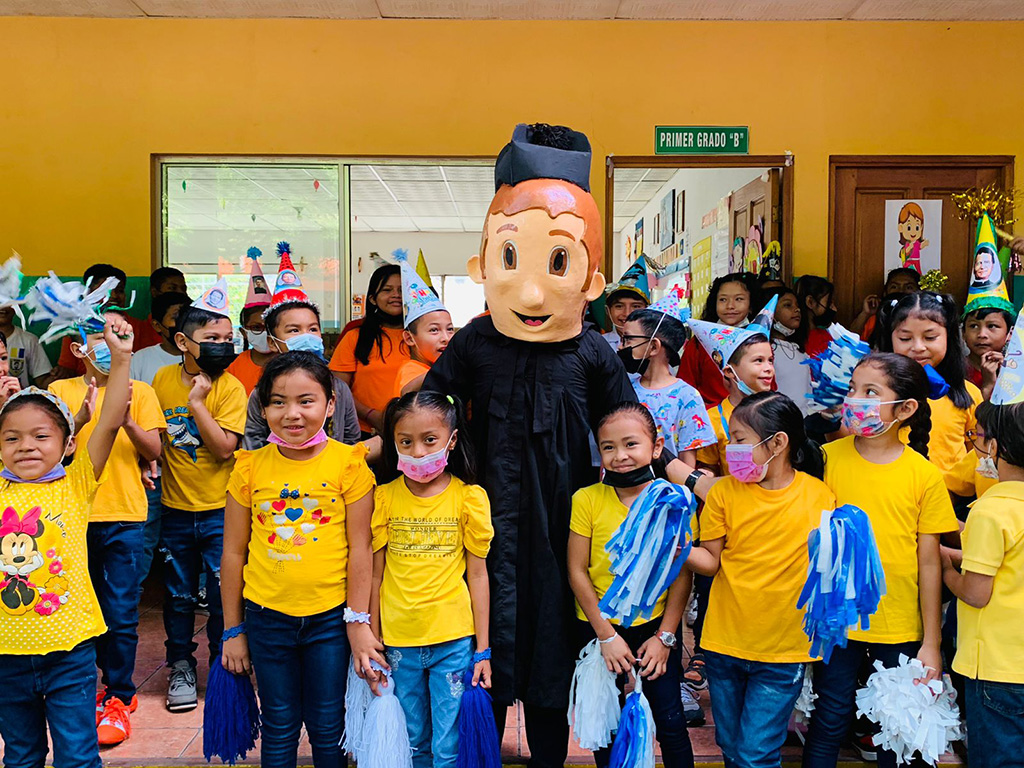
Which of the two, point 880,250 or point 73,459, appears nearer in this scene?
point 73,459

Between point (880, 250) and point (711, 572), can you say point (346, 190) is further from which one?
point (711, 572)

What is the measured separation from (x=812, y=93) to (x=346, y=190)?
3.08 m

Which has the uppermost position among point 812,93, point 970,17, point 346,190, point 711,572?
point 970,17

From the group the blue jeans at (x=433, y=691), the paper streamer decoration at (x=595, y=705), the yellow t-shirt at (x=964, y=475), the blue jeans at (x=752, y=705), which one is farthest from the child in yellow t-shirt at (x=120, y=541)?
the yellow t-shirt at (x=964, y=475)

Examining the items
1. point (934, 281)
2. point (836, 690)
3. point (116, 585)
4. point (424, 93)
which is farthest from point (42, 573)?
point (934, 281)

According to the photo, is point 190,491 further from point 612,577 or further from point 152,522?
point 612,577

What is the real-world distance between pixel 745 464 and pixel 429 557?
96 centimetres

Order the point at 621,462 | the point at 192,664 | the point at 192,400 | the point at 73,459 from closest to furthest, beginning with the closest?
the point at 621,462 < the point at 73,459 < the point at 192,400 < the point at 192,664

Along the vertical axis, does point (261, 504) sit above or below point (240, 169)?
below

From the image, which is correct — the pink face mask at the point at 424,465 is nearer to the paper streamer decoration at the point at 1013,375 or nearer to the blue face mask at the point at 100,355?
the blue face mask at the point at 100,355

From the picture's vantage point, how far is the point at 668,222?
11.2 m

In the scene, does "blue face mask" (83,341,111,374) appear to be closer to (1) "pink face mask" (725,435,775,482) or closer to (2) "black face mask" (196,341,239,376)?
(2) "black face mask" (196,341,239,376)

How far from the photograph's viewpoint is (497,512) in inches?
111

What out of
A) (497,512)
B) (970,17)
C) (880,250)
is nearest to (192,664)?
(497,512)
